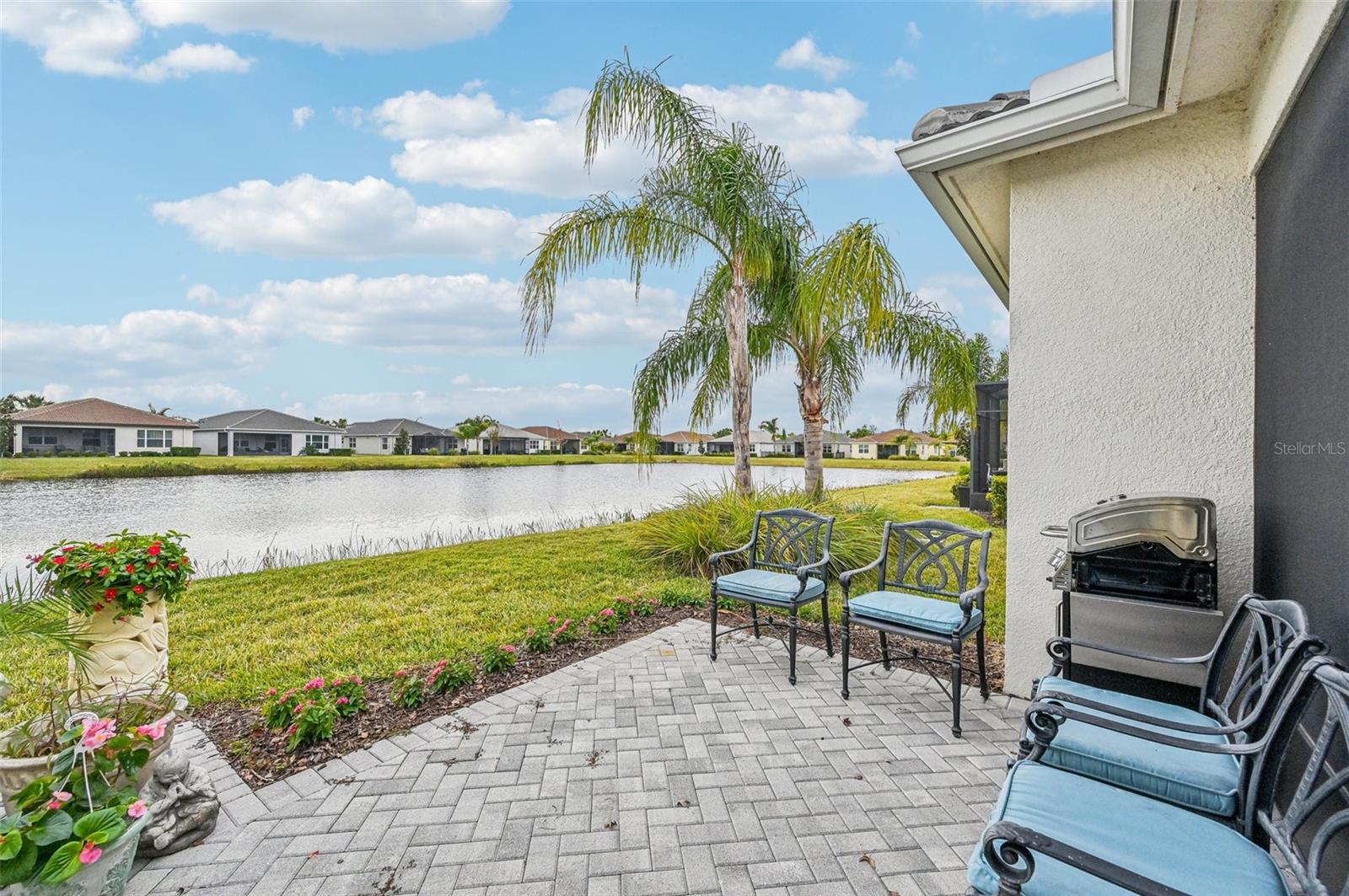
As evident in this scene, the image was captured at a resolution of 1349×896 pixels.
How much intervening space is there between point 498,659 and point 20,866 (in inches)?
87.0

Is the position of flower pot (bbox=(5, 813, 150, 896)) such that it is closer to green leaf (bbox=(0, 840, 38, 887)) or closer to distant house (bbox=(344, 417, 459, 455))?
green leaf (bbox=(0, 840, 38, 887))

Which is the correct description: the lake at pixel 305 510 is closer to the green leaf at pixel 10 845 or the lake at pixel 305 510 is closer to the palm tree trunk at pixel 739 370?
the palm tree trunk at pixel 739 370

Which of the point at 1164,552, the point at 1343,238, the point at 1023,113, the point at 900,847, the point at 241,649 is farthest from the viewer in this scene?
the point at 241,649

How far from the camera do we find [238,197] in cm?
972

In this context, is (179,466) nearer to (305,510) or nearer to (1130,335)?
(305,510)

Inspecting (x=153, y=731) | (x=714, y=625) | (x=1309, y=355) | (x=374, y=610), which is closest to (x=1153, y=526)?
(x=1309, y=355)

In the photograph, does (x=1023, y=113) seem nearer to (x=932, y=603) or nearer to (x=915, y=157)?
(x=915, y=157)

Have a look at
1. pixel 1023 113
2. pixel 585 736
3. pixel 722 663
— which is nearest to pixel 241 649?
pixel 585 736

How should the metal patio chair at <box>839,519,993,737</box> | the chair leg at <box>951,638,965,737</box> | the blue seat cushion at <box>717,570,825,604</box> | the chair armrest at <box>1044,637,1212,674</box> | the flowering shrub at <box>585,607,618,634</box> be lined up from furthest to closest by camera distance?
1. the flowering shrub at <box>585,607,618,634</box>
2. the blue seat cushion at <box>717,570,825,604</box>
3. the metal patio chair at <box>839,519,993,737</box>
4. the chair leg at <box>951,638,965,737</box>
5. the chair armrest at <box>1044,637,1212,674</box>

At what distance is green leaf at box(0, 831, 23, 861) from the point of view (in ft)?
4.60

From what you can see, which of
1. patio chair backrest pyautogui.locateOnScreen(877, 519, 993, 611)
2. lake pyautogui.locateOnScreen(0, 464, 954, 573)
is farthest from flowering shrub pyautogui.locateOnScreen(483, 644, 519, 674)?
lake pyautogui.locateOnScreen(0, 464, 954, 573)

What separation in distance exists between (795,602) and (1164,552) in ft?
5.74

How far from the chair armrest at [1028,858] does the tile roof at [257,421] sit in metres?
44.1

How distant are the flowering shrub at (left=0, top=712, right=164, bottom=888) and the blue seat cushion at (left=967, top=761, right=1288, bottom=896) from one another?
87.8 inches
